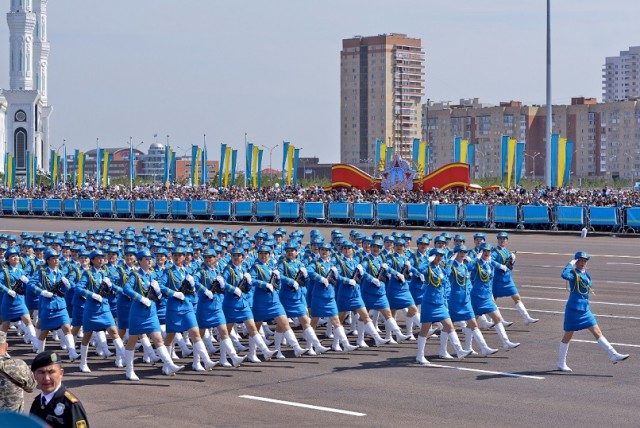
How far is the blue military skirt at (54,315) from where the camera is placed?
16.9m

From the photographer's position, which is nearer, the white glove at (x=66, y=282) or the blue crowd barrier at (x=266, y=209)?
the white glove at (x=66, y=282)

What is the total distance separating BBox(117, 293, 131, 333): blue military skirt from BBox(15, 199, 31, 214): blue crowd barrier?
5268 centimetres

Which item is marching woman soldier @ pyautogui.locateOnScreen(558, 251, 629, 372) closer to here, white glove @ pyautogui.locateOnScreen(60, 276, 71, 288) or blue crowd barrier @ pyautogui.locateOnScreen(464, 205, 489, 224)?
white glove @ pyautogui.locateOnScreen(60, 276, 71, 288)

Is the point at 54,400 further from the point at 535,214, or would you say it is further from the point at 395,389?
the point at 535,214

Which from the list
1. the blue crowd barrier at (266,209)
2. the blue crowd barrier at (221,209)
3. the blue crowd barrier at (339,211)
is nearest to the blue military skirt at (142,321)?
the blue crowd barrier at (339,211)

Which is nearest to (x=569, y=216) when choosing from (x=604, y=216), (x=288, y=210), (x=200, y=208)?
(x=604, y=216)

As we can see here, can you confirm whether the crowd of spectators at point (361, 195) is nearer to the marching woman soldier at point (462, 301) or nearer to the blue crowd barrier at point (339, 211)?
the blue crowd barrier at point (339, 211)

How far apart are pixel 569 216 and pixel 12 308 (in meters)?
30.9

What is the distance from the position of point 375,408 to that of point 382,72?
187 meters

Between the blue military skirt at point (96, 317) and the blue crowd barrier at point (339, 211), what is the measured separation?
1405 inches

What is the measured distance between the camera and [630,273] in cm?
2969

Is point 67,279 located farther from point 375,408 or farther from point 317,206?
point 317,206

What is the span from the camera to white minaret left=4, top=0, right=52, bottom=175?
136 metres

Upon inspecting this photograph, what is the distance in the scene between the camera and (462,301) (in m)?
16.8
